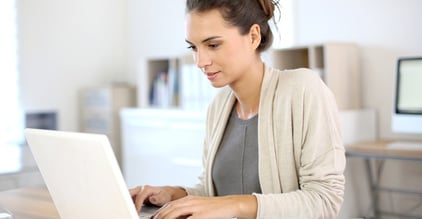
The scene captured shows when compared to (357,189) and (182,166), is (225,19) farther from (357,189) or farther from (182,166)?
(182,166)

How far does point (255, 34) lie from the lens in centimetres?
144

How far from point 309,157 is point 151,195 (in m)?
0.42

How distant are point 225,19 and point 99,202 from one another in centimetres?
58

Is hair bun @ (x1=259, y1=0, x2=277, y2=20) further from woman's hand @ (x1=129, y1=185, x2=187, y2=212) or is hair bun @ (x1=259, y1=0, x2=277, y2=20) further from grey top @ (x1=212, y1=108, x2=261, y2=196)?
woman's hand @ (x1=129, y1=185, x2=187, y2=212)

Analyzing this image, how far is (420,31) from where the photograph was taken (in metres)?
3.36

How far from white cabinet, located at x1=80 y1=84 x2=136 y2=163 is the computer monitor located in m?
2.50

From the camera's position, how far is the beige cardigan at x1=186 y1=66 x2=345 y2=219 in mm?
1239

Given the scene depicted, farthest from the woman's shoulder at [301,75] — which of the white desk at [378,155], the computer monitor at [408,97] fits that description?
the computer monitor at [408,97]

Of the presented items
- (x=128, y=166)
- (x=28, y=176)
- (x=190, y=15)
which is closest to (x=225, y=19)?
(x=190, y=15)

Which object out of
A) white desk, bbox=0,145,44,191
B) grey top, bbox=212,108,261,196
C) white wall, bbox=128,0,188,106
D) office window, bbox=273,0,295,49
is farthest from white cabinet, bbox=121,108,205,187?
grey top, bbox=212,108,261,196

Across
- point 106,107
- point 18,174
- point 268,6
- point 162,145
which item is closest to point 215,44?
point 268,6

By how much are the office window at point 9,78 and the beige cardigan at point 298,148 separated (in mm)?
3630

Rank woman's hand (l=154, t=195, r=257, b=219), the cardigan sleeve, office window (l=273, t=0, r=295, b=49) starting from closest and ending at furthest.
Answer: woman's hand (l=154, t=195, r=257, b=219) → the cardigan sleeve → office window (l=273, t=0, r=295, b=49)

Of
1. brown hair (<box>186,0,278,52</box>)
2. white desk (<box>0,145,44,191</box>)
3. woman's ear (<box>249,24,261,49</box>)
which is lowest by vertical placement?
white desk (<box>0,145,44,191</box>)
